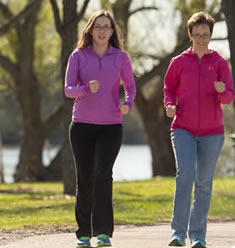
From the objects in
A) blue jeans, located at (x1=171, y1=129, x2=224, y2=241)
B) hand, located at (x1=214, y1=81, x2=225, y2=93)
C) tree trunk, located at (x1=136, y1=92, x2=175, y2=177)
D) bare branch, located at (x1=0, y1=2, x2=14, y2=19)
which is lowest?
tree trunk, located at (x1=136, y1=92, x2=175, y2=177)

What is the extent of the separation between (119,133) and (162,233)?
212 cm

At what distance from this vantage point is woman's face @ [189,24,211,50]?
7867mm

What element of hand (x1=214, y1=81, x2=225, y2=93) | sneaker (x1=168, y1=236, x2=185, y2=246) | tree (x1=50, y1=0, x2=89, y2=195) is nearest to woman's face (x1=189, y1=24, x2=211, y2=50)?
hand (x1=214, y1=81, x2=225, y2=93)

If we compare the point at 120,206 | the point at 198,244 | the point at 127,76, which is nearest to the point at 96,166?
the point at 127,76

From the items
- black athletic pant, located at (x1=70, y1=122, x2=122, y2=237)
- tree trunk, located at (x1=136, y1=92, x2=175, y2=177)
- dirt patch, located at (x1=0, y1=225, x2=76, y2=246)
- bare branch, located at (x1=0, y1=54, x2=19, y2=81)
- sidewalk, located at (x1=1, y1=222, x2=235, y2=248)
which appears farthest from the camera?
tree trunk, located at (x1=136, y1=92, x2=175, y2=177)

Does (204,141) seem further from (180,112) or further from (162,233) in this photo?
(162,233)

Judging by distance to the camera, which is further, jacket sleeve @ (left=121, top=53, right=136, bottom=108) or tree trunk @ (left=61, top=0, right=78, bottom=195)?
tree trunk @ (left=61, top=0, right=78, bottom=195)

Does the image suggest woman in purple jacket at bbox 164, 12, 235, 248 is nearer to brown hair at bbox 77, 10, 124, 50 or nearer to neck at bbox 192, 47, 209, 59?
neck at bbox 192, 47, 209, 59

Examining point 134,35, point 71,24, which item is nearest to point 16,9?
point 134,35

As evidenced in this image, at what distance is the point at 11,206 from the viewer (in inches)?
602

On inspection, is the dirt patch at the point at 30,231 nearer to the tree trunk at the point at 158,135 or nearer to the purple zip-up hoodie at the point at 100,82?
the purple zip-up hoodie at the point at 100,82

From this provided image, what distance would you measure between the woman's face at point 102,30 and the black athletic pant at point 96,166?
2.31 feet

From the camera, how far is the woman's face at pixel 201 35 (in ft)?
25.8

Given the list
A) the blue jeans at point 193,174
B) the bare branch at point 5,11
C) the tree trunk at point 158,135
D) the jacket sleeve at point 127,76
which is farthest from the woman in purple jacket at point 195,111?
the tree trunk at point 158,135
